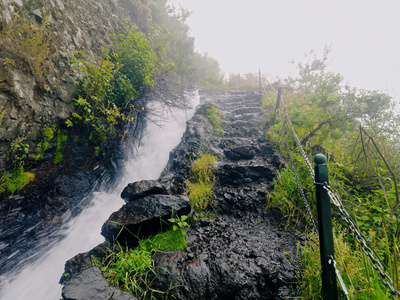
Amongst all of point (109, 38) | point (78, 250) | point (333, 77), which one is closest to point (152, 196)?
point (78, 250)

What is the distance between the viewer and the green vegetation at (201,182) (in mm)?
3854

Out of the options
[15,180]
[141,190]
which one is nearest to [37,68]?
[15,180]

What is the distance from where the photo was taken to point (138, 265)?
2393 millimetres

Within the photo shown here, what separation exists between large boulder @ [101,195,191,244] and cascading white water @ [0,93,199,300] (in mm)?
1165

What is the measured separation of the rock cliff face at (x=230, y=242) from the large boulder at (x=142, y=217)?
0.04m

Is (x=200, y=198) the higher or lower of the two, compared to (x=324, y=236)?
lower

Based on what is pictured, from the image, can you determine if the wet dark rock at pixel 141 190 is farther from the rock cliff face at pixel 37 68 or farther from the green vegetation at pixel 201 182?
the rock cliff face at pixel 37 68

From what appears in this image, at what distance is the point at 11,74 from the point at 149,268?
3.92 m

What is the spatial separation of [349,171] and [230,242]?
310cm

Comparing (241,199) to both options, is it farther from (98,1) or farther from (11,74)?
(98,1)

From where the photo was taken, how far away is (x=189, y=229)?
10.6 ft

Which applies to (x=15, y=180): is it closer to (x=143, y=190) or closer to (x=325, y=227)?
(x=143, y=190)

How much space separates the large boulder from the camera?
290 cm

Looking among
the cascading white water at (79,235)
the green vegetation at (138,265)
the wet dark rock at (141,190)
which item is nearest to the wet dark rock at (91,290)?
the green vegetation at (138,265)
